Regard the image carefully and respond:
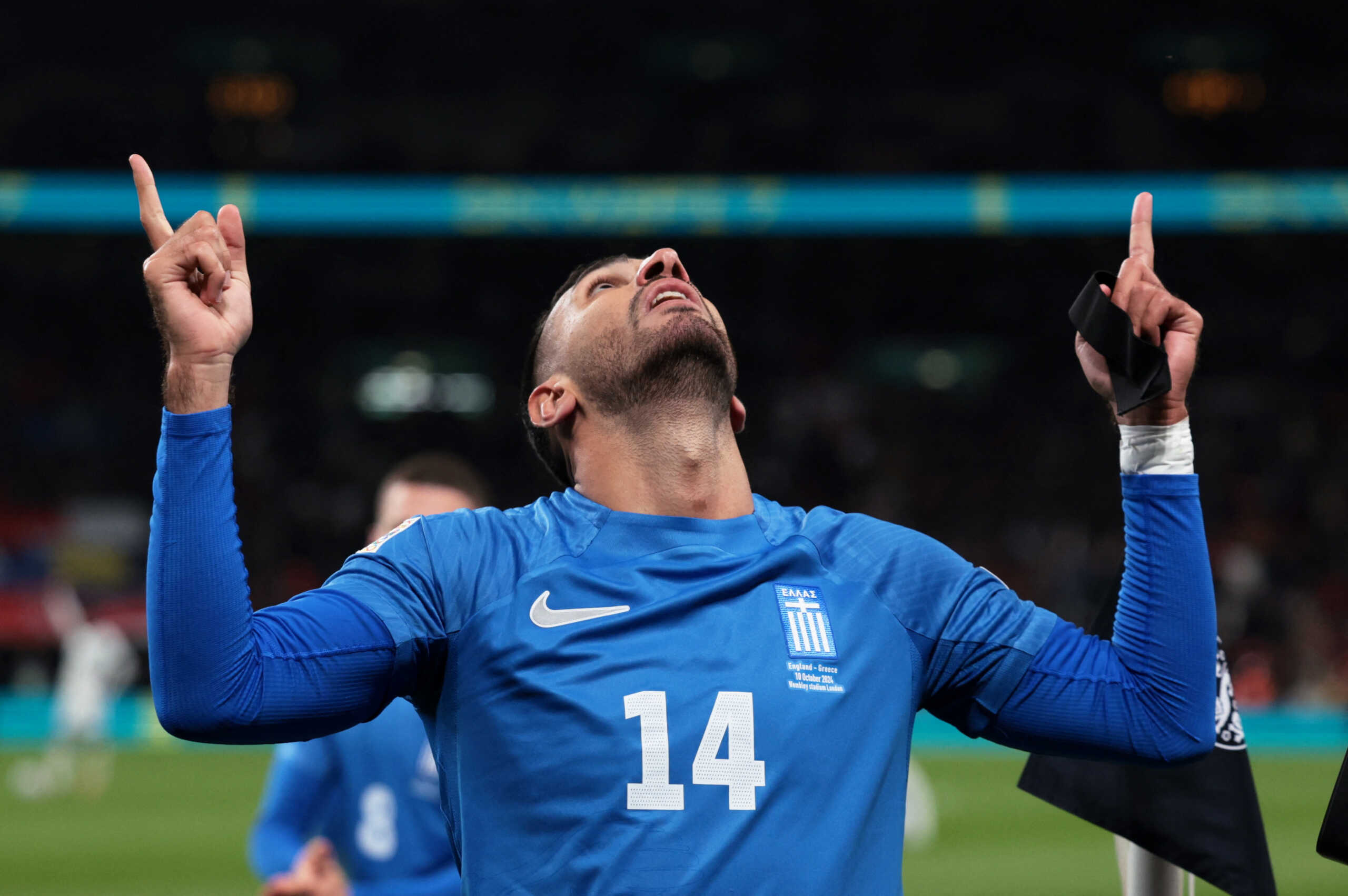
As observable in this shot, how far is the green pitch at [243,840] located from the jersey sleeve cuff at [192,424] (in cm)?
645

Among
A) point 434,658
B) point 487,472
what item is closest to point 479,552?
point 434,658

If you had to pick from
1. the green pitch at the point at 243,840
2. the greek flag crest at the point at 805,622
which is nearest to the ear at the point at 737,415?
the greek flag crest at the point at 805,622

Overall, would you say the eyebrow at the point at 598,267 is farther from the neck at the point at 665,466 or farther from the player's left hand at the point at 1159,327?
the player's left hand at the point at 1159,327

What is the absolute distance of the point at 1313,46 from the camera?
69.9 ft

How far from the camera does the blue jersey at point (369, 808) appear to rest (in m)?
3.42

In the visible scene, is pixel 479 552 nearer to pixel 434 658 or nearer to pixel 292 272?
pixel 434 658

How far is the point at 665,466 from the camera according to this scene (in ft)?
7.29

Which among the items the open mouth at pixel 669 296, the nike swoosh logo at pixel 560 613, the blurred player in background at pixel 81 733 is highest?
the open mouth at pixel 669 296

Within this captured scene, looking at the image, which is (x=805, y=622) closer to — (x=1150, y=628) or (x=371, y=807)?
(x=1150, y=628)

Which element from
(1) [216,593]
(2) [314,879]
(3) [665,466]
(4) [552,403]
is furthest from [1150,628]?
(2) [314,879]

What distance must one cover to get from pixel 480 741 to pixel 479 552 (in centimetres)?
27

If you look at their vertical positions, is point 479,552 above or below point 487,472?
above

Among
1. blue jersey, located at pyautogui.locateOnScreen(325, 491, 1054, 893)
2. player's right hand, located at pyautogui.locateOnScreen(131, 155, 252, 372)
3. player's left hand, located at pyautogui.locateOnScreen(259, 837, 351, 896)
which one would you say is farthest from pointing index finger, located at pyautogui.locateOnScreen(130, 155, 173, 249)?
player's left hand, located at pyautogui.locateOnScreen(259, 837, 351, 896)

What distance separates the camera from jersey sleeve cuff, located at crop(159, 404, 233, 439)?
68.6 inches
